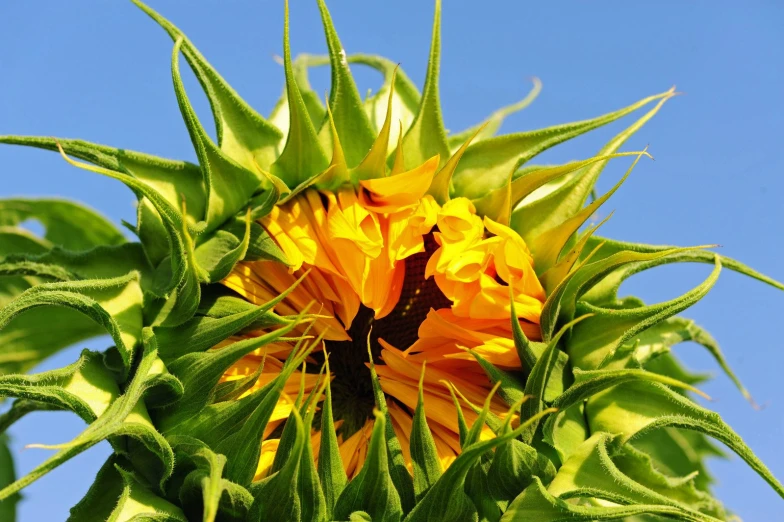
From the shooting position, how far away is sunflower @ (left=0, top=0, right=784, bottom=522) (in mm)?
3652

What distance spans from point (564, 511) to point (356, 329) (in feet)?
4.45

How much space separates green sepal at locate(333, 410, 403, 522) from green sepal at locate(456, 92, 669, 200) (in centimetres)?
141

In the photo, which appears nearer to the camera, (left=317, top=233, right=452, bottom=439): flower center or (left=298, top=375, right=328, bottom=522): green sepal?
(left=298, top=375, right=328, bottom=522): green sepal

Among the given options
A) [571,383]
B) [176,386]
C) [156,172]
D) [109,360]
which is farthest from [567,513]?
[156,172]

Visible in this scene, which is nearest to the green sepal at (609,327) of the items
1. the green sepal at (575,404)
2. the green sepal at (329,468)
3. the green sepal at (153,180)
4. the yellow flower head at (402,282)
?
the green sepal at (575,404)

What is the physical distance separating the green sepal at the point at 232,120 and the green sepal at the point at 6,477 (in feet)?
5.92

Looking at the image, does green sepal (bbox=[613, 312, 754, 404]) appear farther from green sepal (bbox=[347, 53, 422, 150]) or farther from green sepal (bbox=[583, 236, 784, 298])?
green sepal (bbox=[347, 53, 422, 150])

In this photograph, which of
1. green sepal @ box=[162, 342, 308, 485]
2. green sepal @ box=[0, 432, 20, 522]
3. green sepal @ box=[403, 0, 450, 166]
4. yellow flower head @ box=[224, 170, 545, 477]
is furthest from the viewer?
green sepal @ box=[0, 432, 20, 522]

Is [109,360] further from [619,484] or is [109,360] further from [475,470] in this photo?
[619,484]

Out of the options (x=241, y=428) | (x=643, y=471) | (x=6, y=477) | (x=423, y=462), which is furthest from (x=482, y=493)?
(x=6, y=477)

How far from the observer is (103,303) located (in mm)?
4000

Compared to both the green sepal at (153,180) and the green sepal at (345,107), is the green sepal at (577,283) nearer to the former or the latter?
the green sepal at (345,107)

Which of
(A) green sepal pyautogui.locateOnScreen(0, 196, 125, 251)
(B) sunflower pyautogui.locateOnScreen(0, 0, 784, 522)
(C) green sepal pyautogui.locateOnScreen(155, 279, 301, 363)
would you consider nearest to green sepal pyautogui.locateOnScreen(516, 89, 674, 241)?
(B) sunflower pyautogui.locateOnScreen(0, 0, 784, 522)

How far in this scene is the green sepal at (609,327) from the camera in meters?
3.99
